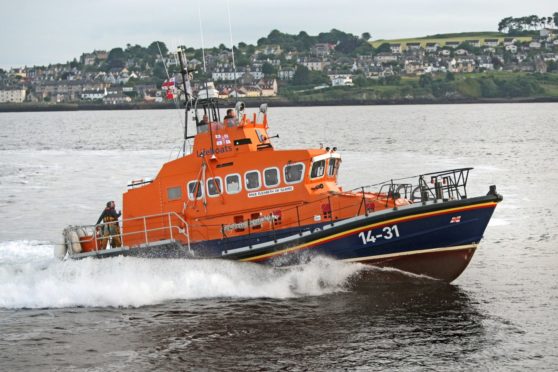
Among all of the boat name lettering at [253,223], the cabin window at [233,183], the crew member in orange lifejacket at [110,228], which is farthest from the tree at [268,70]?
the boat name lettering at [253,223]

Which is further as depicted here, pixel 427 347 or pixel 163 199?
pixel 163 199

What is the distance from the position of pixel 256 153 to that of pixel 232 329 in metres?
4.08

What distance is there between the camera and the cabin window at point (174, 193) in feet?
60.5

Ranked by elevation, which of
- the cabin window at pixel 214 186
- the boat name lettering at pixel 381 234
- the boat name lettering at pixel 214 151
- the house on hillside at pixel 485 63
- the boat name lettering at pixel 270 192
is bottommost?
the boat name lettering at pixel 381 234

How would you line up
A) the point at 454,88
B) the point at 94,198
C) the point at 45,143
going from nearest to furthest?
1. the point at 94,198
2. the point at 45,143
3. the point at 454,88

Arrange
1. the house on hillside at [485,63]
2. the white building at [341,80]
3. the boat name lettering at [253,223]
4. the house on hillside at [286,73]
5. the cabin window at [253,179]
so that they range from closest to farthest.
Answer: the boat name lettering at [253,223] < the cabin window at [253,179] < the white building at [341,80] < the house on hillside at [485,63] < the house on hillside at [286,73]

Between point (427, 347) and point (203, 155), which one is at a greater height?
point (203, 155)

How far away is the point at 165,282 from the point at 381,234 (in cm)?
471

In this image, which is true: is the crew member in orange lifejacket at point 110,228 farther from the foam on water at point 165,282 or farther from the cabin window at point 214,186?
the cabin window at point 214,186

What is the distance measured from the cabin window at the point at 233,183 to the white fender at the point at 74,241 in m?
3.70

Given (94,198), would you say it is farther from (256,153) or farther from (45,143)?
(45,143)

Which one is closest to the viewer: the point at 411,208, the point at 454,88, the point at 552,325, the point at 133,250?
the point at 552,325

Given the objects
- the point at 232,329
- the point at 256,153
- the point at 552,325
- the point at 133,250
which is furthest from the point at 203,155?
the point at 552,325

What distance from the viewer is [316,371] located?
44.4 feet
